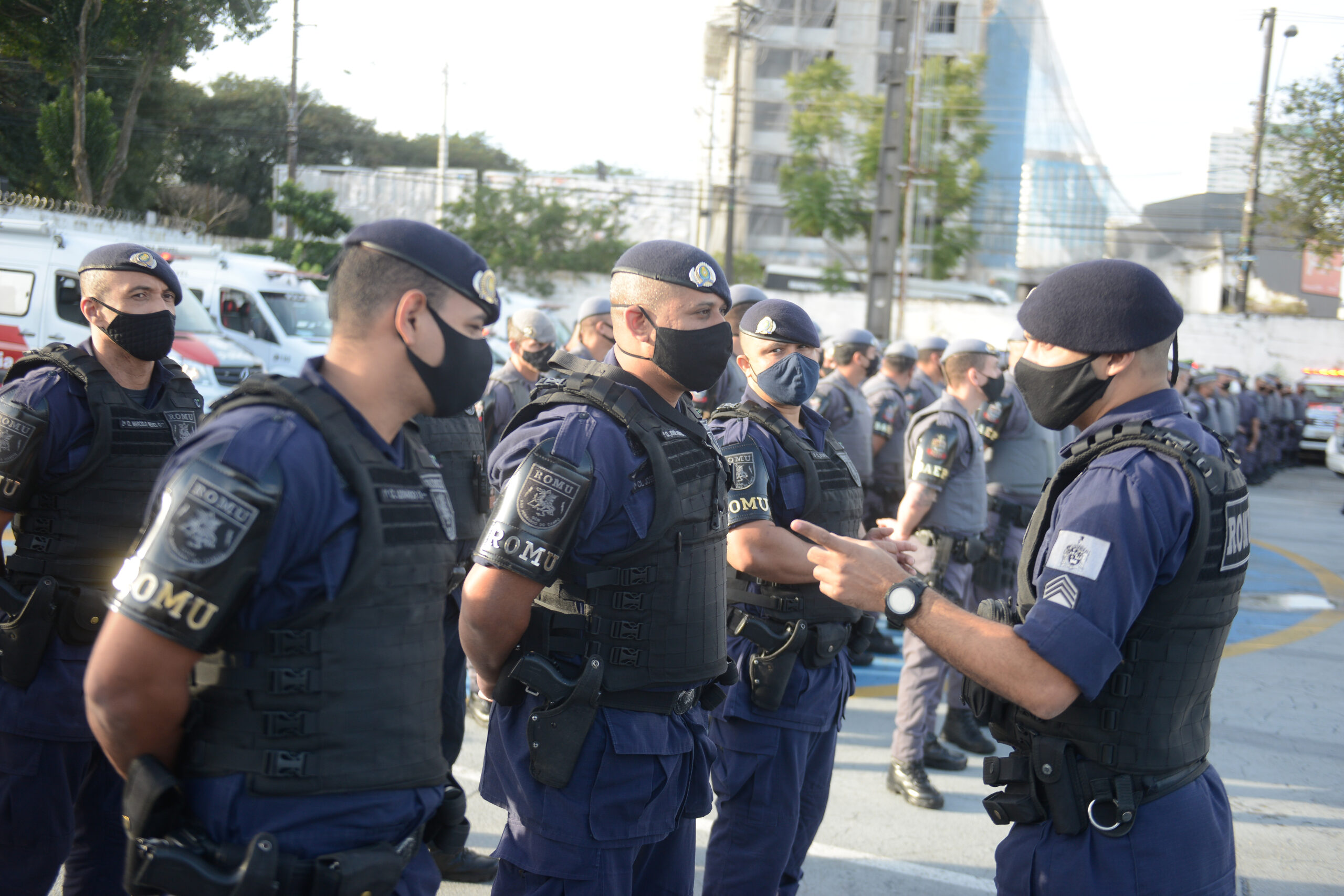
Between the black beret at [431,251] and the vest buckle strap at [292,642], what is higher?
the black beret at [431,251]

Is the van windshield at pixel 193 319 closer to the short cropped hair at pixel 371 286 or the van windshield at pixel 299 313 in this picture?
the van windshield at pixel 299 313

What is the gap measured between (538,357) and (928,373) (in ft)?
13.1

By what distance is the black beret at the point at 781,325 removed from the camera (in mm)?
3977

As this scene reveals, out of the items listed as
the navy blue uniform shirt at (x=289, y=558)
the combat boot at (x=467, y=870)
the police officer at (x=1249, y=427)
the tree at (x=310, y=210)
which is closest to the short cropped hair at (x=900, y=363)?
the combat boot at (x=467, y=870)

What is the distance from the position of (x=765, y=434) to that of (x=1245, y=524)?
69.2 inches

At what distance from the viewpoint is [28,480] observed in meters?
3.16

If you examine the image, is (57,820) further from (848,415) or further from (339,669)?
(848,415)

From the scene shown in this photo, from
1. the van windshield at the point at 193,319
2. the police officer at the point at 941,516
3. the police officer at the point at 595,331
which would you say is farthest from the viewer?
the van windshield at the point at 193,319

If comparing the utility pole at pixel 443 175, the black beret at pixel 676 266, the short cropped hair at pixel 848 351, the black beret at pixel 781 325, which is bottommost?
the short cropped hair at pixel 848 351

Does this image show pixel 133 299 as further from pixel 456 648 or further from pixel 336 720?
pixel 336 720

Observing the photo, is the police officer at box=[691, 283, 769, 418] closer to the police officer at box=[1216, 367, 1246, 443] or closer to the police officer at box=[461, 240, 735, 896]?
the police officer at box=[461, 240, 735, 896]

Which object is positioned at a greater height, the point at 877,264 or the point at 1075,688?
the point at 877,264

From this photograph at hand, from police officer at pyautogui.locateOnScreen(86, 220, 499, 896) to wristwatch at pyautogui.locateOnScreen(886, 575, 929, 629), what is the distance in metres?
1.12

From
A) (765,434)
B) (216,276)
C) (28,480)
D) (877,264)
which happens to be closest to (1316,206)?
(877,264)
